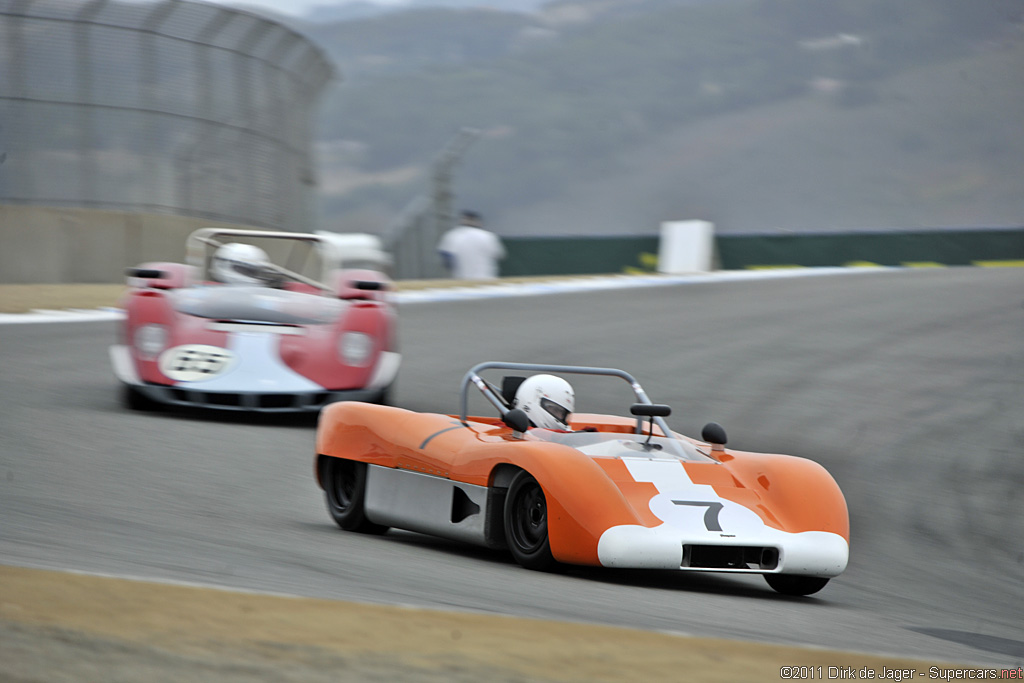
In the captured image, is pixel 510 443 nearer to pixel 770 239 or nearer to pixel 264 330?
pixel 264 330

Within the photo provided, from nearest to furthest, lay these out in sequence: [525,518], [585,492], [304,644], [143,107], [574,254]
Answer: [304,644]
[585,492]
[525,518]
[143,107]
[574,254]

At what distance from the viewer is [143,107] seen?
21.0 meters

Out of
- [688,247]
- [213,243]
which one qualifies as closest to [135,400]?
[213,243]

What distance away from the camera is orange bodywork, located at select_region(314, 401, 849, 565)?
4.68 meters

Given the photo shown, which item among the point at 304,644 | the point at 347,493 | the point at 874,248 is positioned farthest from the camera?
the point at 874,248

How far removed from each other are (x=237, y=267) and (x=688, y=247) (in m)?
16.2

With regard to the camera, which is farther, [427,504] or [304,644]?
[427,504]

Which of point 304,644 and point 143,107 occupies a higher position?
point 143,107

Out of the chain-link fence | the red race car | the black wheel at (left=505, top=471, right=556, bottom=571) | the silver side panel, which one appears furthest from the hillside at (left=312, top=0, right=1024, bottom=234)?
the black wheel at (left=505, top=471, right=556, bottom=571)

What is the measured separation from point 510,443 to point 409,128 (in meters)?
56.6

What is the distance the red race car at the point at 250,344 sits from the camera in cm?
863

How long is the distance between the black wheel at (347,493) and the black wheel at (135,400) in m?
3.05

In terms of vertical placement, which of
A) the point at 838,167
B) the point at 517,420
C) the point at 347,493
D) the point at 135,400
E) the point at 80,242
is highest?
the point at 838,167

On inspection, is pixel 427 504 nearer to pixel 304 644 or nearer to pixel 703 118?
pixel 304 644
